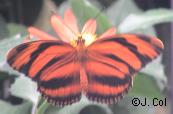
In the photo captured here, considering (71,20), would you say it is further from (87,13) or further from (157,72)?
(157,72)

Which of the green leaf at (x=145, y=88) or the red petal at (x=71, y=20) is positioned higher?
the red petal at (x=71, y=20)

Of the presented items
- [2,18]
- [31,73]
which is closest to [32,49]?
[31,73]

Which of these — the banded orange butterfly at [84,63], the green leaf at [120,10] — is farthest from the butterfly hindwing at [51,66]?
the green leaf at [120,10]

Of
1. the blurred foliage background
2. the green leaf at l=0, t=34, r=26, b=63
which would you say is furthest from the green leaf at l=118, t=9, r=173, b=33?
the green leaf at l=0, t=34, r=26, b=63

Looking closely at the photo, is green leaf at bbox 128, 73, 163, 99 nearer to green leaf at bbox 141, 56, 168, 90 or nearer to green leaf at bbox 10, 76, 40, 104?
green leaf at bbox 141, 56, 168, 90

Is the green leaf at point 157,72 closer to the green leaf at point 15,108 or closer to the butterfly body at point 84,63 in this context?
the butterfly body at point 84,63

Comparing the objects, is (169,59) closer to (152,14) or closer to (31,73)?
(152,14)

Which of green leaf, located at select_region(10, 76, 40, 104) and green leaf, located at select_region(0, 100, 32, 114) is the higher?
green leaf, located at select_region(10, 76, 40, 104)
